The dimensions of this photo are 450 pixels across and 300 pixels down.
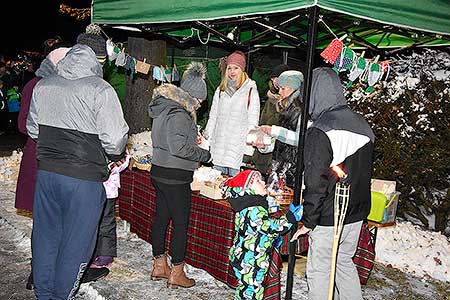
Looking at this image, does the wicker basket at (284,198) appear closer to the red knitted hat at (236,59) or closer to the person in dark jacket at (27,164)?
the red knitted hat at (236,59)

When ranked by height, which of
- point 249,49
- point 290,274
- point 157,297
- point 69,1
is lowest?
point 157,297

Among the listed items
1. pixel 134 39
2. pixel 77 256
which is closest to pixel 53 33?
pixel 134 39

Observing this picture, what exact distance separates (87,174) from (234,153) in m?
2.09

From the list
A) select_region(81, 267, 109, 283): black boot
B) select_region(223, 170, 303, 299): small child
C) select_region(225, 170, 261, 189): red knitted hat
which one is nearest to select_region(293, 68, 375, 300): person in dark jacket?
select_region(223, 170, 303, 299): small child

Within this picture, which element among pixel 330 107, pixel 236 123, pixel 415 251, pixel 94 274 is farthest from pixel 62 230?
pixel 415 251

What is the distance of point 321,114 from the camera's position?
3.49 m

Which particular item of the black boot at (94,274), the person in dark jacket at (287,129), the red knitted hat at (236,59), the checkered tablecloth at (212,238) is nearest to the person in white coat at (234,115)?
the red knitted hat at (236,59)

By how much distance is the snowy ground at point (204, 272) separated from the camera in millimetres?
4492

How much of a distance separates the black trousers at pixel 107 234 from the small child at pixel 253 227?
1.41 meters

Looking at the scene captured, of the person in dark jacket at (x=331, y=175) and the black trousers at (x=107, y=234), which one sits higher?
the person in dark jacket at (x=331, y=175)

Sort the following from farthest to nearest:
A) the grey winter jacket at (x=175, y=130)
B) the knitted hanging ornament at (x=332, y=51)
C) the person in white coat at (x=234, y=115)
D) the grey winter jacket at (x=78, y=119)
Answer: the person in white coat at (x=234, y=115)
the grey winter jacket at (x=175, y=130)
the knitted hanging ornament at (x=332, y=51)
the grey winter jacket at (x=78, y=119)

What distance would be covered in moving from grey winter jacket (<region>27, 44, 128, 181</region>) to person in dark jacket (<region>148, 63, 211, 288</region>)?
0.70m

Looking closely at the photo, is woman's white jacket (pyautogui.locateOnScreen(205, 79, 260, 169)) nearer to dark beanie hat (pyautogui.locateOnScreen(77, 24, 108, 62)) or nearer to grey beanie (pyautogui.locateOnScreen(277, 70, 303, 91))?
grey beanie (pyautogui.locateOnScreen(277, 70, 303, 91))

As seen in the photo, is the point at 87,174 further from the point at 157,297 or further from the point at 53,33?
the point at 53,33
